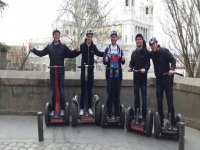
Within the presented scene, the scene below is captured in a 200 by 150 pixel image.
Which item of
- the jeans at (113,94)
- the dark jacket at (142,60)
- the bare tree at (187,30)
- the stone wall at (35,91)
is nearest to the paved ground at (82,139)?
the jeans at (113,94)

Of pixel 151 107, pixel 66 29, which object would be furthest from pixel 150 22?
pixel 151 107

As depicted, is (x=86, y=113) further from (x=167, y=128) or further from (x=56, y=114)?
(x=167, y=128)

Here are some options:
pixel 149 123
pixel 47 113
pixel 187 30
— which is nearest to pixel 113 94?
pixel 149 123

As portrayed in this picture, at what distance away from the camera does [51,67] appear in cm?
851

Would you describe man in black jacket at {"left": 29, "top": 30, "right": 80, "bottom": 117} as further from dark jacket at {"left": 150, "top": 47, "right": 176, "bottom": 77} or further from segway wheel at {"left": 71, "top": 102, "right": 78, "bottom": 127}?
dark jacket at {"left": 150, "top": 47, "right": 176, "bottom": 77}

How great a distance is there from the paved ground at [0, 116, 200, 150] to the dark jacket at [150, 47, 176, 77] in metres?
1.48

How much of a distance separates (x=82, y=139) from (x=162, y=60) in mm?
2383

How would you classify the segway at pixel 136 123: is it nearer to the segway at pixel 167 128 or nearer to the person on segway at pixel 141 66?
the person on segway at pixel 141 66

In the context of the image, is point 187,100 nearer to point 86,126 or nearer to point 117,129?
point 117,129

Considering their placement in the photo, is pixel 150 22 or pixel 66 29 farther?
pixel 150 22

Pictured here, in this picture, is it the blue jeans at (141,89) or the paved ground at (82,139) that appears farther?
the blue jeans at (141,89)

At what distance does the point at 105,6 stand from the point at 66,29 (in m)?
4.29

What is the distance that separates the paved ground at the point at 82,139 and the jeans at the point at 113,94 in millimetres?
487

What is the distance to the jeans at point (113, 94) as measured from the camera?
27.3 feet
